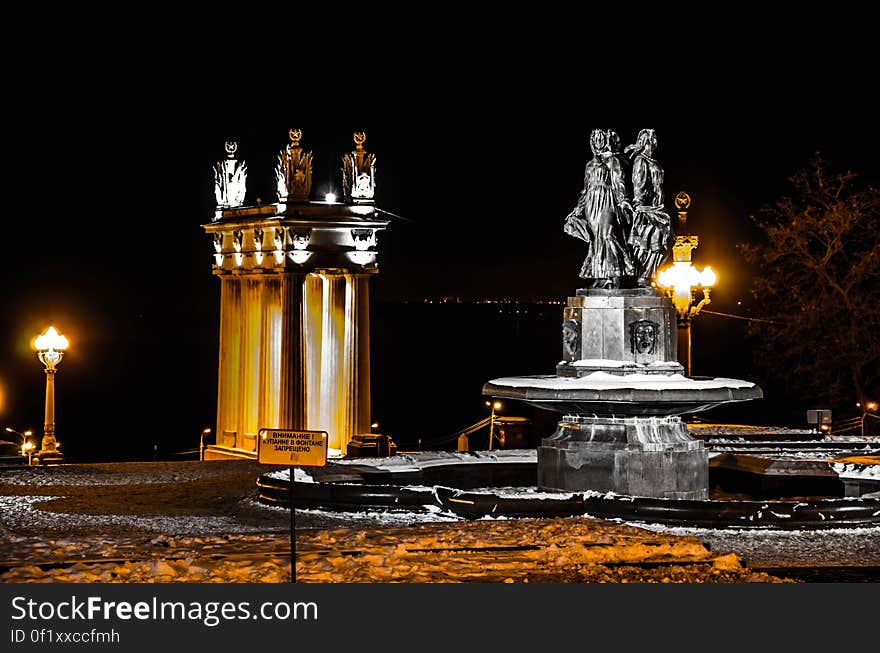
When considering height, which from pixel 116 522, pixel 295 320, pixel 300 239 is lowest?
pixel 116 522

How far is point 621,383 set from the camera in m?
16.2

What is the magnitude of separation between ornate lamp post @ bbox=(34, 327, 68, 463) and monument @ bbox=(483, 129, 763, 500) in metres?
11.1

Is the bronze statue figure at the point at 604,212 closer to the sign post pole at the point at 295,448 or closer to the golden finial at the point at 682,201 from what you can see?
the sign post pole at the point at 295,448

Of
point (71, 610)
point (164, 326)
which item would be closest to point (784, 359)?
point (71, 610)

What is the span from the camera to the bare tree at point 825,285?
38875 mm

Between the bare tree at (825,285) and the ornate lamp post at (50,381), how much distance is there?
60.6 feet

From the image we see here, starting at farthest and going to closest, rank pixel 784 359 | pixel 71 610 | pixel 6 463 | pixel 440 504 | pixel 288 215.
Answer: pixel 784 359, pixel 288 215, pixel 6 463, pixel 440 504, pixel 71 610

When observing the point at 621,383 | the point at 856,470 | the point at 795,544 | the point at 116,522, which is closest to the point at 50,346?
the point at 116,522

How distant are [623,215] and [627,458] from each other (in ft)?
8.57

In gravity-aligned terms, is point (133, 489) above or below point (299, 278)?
below

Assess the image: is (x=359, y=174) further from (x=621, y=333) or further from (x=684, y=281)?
(x=621, y=333)

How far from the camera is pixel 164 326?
130 metres

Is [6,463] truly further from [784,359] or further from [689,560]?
[784,359]

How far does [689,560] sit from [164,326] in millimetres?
120839
